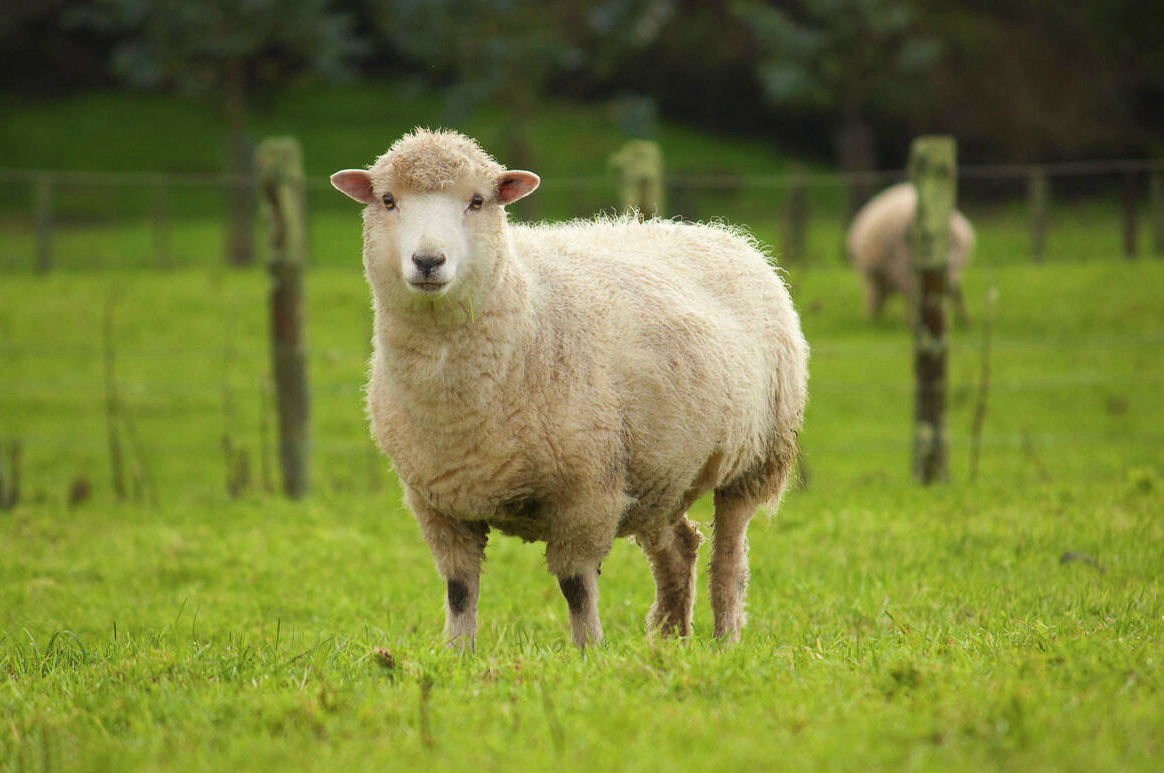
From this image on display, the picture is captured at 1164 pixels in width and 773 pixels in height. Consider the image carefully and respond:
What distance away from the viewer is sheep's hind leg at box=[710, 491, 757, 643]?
5203mm

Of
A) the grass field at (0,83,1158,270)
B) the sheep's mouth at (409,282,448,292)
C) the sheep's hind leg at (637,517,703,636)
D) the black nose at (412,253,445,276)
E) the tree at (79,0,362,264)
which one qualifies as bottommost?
the sheep's hind leg at (637,517,703,636)

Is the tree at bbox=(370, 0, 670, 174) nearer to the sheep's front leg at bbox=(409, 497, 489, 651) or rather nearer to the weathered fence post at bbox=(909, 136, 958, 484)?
the weathered fence post at bbox=(909, 136, 958, 484)

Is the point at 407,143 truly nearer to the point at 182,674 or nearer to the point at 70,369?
the point at 182,674

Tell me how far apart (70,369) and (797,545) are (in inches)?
387

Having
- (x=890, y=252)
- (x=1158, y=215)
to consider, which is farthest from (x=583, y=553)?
(x=890, y=252)

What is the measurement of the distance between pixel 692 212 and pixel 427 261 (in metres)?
12.4

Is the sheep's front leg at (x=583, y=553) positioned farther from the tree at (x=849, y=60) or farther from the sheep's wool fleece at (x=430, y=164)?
the tree at (x=849, y=60)

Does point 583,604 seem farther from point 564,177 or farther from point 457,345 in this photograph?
point 564,177

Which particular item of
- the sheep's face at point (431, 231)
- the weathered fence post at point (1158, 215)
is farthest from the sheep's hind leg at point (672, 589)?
the weathered fence post at point (1158, 215)

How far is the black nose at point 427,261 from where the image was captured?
13.1 ft

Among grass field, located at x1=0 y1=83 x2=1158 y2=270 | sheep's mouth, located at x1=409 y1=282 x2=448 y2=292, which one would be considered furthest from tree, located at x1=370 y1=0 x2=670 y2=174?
sheep's mouth, located at x1=409 y1=282 x2=448 y2=292

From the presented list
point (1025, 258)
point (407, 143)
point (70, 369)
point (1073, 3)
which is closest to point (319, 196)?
point (70, 369)

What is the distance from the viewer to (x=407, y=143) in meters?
4.36

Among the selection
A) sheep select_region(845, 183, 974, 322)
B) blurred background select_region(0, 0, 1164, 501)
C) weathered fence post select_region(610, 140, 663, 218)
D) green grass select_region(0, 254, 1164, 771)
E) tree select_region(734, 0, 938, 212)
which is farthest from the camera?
tree select_region(734, 0, 938, 212)
